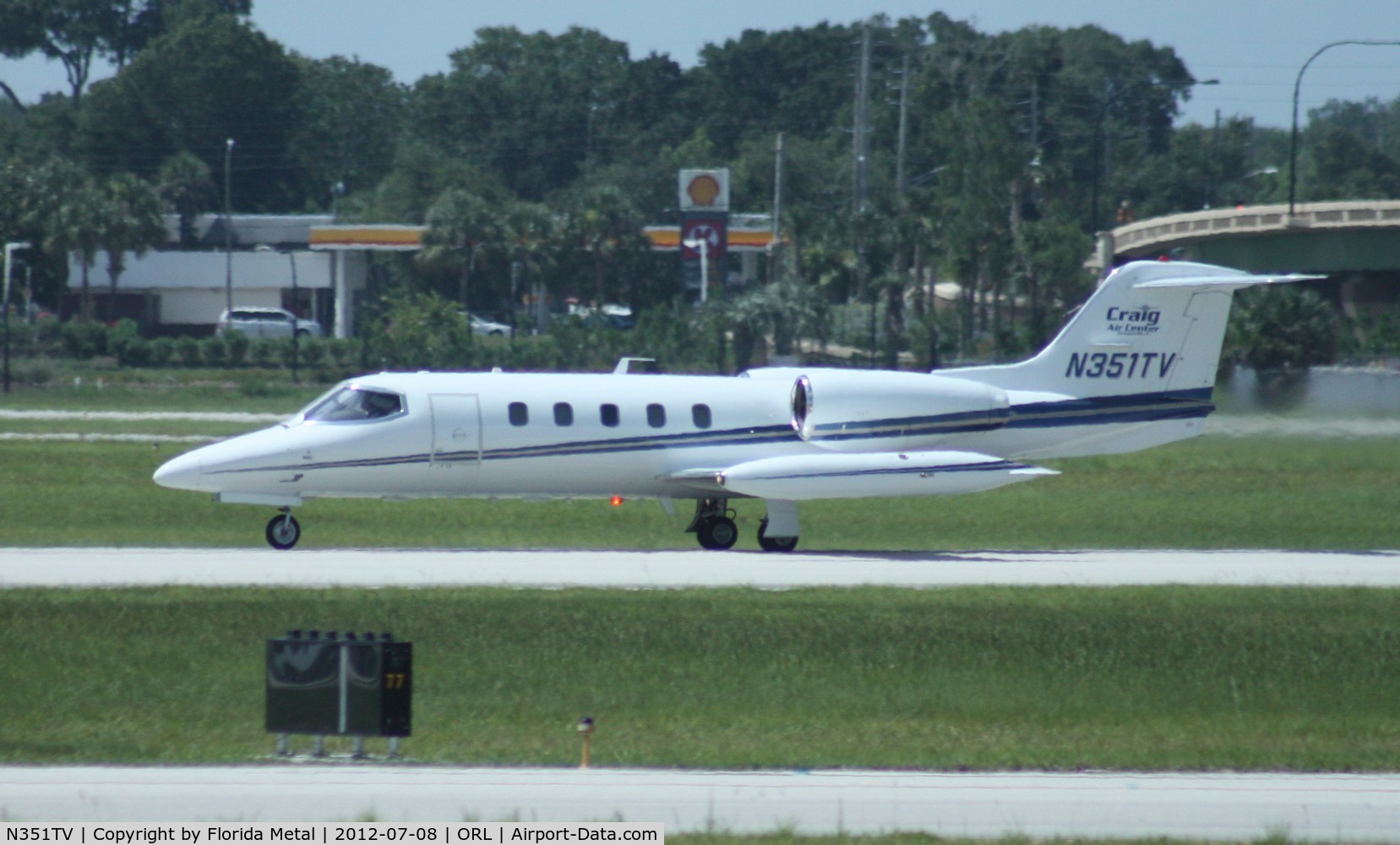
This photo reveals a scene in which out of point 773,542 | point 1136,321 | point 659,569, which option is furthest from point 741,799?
point 1136,321

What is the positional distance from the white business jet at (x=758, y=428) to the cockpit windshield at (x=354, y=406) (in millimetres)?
31

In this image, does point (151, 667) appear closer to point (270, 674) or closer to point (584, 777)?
point (270, 674)

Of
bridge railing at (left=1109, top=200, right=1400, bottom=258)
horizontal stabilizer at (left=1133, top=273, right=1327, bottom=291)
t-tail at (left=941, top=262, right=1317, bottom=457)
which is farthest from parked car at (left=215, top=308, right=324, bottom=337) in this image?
horizontal stabilizer at (left=1133, top=273, right=1327, bottom=291)

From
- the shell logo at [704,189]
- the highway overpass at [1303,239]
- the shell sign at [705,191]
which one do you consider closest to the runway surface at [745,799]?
the highway overpass at [1303,239]

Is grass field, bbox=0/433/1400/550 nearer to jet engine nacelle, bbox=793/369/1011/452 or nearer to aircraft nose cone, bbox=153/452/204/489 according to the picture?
jet engine nacelle, bbox=793/369/1011/452

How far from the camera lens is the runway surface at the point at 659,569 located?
2181 centimetres

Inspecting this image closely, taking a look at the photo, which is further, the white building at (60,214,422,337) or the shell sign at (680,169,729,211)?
the white building at (60,214,422,337)

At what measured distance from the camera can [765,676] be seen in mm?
16703

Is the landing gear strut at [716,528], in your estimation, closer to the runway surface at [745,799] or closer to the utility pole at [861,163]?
the runway surface at [745,799]

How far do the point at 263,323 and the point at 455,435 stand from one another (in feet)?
229

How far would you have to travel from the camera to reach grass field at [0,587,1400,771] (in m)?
14.0

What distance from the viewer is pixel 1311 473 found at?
39375mm

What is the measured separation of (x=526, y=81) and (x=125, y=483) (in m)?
123

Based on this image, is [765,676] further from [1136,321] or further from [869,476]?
[1136,321]
